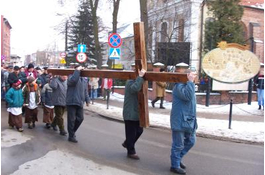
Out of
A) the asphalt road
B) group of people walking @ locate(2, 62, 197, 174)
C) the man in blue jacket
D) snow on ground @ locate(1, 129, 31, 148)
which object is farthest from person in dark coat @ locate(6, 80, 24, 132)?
the man in blue jacket

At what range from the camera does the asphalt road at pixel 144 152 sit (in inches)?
230

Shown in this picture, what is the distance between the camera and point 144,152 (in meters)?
6.89

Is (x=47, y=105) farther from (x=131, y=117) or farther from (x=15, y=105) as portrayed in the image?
(x=131, y=117)

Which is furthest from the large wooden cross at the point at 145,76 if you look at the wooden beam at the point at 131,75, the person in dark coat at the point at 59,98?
the person in dark coat at the point at 59,98

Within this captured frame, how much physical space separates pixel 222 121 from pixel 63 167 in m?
7.08

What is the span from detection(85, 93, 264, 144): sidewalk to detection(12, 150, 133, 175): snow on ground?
4.22m

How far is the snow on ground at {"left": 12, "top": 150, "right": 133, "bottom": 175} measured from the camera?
5.36 meters

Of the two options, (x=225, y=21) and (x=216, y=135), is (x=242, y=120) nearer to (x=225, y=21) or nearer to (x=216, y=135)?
(x=216, y=135)

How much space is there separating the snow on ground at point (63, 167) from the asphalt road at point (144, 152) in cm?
18

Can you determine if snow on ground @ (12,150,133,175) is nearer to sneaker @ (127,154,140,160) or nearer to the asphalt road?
the asphalt road

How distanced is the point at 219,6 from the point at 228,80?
8.10m

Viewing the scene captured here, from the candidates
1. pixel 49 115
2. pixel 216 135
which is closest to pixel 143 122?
pixel 216 135

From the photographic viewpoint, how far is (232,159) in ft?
21.9

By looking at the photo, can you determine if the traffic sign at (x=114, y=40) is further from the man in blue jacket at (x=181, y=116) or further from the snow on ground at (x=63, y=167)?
the man in blue jacket at (x=181, y=116)
